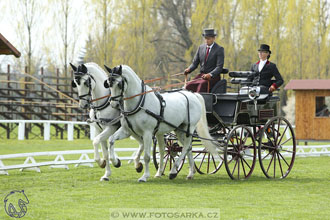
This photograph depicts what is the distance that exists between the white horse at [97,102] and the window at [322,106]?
1475cm

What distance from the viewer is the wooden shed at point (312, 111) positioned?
23.5 metres

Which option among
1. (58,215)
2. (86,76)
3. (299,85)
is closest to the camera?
(58,215)

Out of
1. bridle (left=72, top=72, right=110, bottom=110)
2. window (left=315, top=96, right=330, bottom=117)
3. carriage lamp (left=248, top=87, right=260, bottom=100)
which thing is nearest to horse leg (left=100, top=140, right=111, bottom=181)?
bridle (left=72, top=72, right=110, bottom=110)

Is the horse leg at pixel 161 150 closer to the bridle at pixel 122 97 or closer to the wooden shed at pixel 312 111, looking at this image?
the bridle at pixel 122 97

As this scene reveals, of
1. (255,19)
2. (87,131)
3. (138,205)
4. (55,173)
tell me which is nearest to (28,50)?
(87,131)

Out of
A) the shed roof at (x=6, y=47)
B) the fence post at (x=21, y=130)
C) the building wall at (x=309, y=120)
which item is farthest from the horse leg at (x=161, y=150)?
the building wall at (x=309, y=120)

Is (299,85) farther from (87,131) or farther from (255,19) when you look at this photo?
(255,19)

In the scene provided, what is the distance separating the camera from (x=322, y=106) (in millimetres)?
23688

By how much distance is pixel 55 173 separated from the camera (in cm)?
1198

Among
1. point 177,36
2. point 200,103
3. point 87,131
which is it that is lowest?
point 87,131

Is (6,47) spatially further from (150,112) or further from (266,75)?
(266,75)

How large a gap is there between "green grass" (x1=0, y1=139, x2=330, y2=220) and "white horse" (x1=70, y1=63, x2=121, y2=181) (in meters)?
0.66

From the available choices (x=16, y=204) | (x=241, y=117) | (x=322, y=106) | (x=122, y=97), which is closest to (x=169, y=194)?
(x=122, y=97)

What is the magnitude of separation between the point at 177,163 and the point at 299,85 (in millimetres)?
14620
